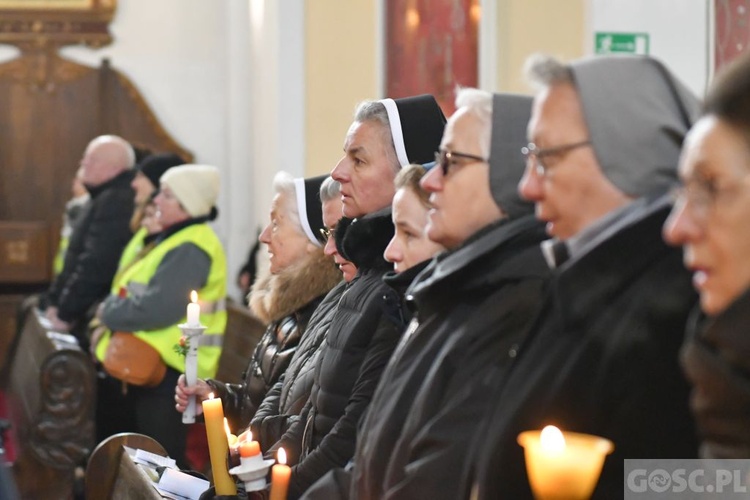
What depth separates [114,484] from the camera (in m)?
5.34

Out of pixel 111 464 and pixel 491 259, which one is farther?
pixel 111 464

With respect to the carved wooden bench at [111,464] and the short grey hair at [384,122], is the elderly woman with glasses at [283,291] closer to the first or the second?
the carved wooden bench at [111,464]

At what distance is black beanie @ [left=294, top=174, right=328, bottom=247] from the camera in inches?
210

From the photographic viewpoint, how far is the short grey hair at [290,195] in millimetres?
5368

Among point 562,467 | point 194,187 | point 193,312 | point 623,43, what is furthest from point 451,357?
point 623,43

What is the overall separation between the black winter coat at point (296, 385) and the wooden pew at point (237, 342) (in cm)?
236

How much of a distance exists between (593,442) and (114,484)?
381 centimetres

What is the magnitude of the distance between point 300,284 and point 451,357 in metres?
2.19

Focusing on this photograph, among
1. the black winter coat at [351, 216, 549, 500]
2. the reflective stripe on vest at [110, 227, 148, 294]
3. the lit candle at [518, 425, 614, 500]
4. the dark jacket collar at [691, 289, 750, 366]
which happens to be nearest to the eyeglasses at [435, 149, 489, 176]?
the black winter coat at [351, 216, 549, 500]

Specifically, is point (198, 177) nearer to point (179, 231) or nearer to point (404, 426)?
point (179, 231)

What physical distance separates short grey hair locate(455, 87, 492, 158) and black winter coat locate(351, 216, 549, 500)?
0.68ft

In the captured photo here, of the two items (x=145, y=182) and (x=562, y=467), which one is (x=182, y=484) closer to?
(x=562, y=467)

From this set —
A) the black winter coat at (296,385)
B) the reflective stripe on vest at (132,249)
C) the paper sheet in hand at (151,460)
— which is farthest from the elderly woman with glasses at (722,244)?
the reflective stripe on vest at (132,249)

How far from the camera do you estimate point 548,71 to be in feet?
8.77
